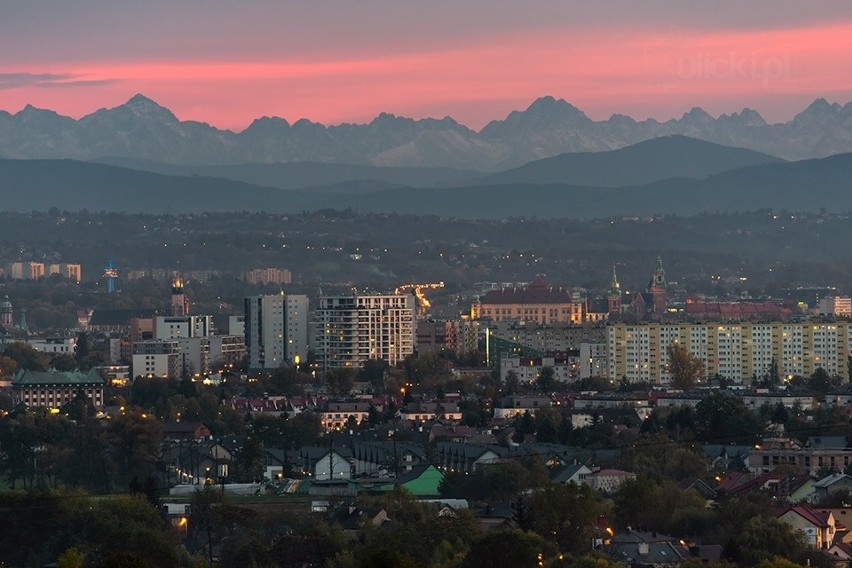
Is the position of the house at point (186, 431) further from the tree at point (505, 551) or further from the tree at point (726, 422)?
the tree at point (505, 551)

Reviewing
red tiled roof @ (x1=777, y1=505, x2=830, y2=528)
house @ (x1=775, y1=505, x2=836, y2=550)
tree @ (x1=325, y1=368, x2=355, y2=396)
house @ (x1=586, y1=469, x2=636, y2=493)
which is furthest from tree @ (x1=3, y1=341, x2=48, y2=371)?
house @ (x1=775, y1=505, x2=836, y2=550)

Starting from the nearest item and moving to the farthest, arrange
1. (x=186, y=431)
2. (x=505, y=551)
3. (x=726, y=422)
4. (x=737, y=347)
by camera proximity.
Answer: (x=505, y=551) → (x=726, y=422) → (x=186, y=431) → (x=737, y=347)

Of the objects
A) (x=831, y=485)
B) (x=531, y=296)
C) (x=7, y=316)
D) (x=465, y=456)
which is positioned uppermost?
(x=531, y=296)

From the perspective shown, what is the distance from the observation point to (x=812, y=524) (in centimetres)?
3822

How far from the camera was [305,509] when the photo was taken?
142 ft

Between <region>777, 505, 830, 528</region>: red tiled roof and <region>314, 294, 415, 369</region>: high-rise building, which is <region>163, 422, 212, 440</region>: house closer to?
<region>777, 505, 830, 528</region>: red tiled roof

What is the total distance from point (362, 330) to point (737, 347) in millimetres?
15490

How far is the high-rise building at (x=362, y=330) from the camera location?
9606 centimetres

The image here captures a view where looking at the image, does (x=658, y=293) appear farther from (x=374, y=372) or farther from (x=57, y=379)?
(x=57, y=379)

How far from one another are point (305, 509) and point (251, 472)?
8.13 metres

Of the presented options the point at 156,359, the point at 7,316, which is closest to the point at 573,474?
the point at 156,359

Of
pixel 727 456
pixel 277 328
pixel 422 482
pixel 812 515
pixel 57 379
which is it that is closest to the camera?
pixel 812 515

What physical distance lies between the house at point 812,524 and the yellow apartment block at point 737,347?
4661cm

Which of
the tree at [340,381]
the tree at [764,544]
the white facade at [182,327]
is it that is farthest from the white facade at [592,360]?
the tree at [764,544]
